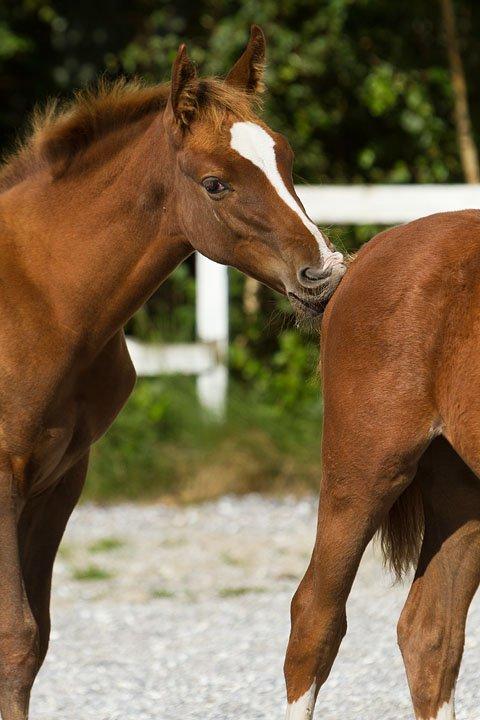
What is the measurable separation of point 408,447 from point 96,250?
1.24m

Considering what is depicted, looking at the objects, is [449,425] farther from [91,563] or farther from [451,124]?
[451,124]

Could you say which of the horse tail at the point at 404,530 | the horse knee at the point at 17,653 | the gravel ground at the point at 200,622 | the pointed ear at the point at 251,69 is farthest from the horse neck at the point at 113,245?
the gravel ground at the point at 200,622

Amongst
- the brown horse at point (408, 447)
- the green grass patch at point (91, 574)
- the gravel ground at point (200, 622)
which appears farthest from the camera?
the green grass patch at point (91, 574)

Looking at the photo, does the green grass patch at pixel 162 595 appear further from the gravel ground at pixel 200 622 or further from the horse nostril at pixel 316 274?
the horse nostril at pixel 316 274

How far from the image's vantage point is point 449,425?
3.17m

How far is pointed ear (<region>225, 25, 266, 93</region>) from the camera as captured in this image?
13.2 ft

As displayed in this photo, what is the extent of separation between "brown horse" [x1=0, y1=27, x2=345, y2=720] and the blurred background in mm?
4455

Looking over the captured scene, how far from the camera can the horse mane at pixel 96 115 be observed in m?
3.76

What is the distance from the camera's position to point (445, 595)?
11.6 ft

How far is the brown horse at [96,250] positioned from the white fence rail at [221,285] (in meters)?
4.64

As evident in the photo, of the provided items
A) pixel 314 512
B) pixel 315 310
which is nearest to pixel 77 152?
pixel 315 310

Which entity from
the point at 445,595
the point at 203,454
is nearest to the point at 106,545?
the point at 203,454

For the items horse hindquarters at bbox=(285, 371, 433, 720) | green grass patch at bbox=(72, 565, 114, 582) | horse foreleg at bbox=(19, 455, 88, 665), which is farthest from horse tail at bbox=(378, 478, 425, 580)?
green grass patch at bbox=(72, 565, 114, 582)

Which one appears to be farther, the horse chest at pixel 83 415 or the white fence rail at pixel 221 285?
the white fence rail at pixel 221 285
